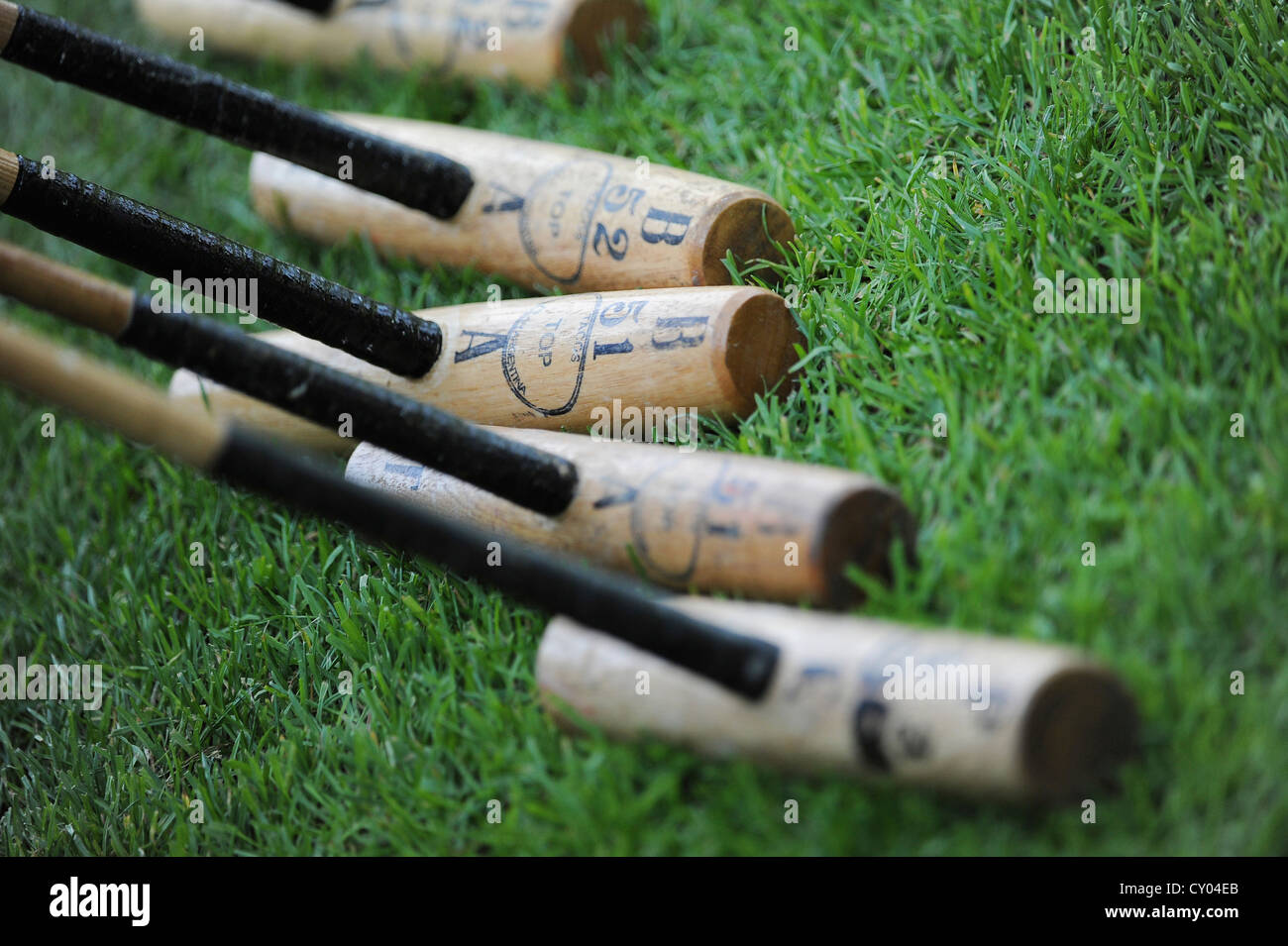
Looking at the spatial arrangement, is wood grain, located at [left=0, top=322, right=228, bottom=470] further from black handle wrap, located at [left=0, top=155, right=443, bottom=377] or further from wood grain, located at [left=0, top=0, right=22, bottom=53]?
wood grain, located at [left=0, top=0, right=22, bottom=53]

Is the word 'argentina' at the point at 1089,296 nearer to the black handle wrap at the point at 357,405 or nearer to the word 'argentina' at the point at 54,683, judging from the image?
the black handle wrap at the point at 357,405

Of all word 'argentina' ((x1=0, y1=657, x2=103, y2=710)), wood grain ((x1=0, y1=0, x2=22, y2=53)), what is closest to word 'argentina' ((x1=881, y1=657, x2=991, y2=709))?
word 'argentina' ((x1=0, y1=657, x2=103, y2=710))

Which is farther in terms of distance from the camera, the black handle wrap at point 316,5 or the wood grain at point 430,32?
the black handle wrap at point 316,5

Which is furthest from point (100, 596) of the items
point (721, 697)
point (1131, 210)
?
point (1131, 210)

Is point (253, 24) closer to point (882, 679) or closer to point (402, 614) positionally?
point (402, 614)

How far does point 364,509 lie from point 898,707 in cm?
101

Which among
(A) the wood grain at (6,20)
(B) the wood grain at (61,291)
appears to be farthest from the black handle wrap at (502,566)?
(A) the wood grain at (6,20)

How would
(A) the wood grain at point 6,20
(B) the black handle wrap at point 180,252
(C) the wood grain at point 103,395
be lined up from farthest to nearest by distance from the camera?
(A) the wood grain at point 6,20, (B) the black handle wrap at point 180,252, (C) the wood grain at point 103,395

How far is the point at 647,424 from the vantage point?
289 cm

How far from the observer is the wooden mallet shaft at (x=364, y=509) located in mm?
2119

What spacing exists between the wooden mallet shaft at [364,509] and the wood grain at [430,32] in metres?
2.49

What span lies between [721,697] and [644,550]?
41 cm
